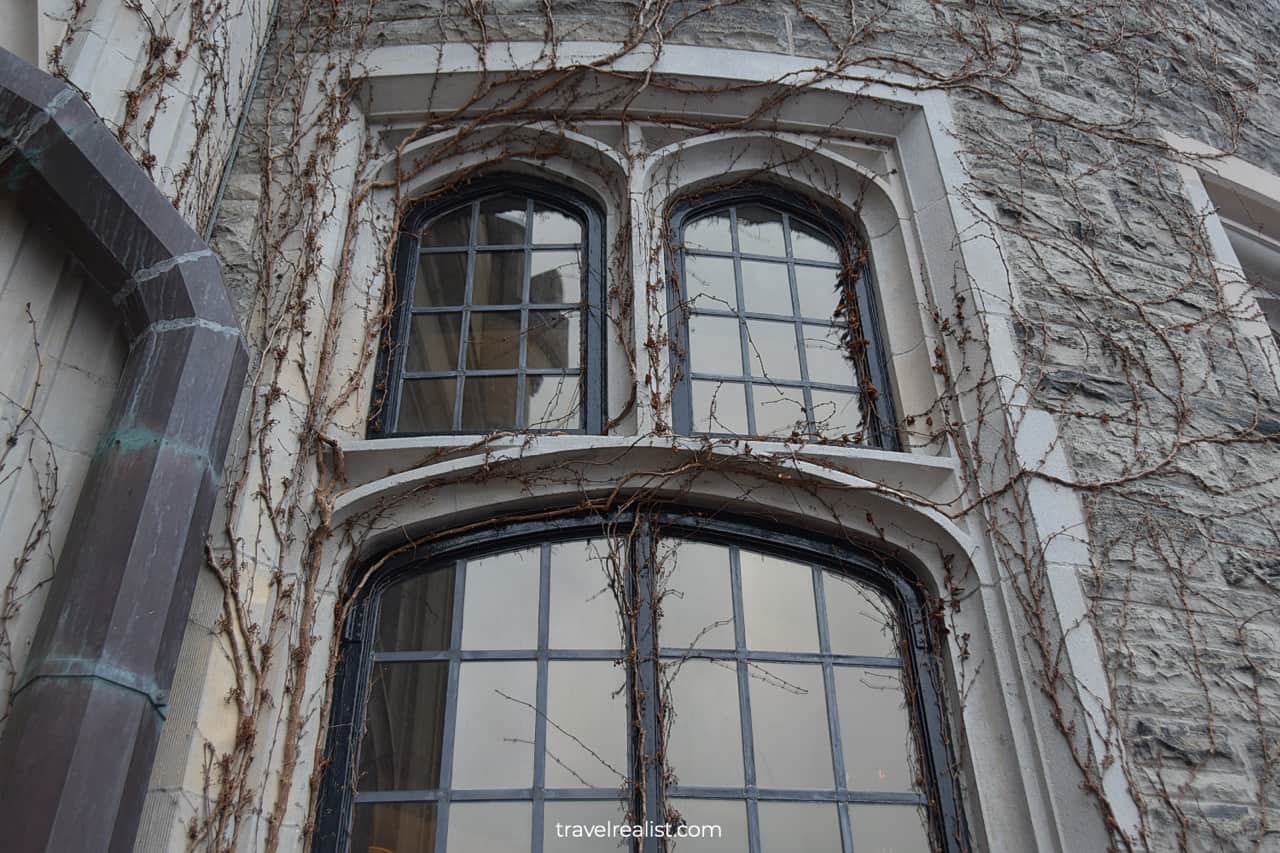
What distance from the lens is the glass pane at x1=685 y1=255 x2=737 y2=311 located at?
13.8ft

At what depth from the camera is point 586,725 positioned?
3.23 meters

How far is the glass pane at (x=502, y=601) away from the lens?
3.38 metres

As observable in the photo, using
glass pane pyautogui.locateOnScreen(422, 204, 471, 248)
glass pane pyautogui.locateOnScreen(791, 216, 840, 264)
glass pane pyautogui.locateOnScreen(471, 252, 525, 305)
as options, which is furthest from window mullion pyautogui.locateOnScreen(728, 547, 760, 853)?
glass pane pyautogui.locateOnScreen(422, 204, 471, 248)

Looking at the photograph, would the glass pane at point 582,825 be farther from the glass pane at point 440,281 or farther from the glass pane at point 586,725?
the glass pane at point 440,281

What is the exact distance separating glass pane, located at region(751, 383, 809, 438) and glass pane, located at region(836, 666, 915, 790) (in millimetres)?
886

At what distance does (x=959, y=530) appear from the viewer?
354cm

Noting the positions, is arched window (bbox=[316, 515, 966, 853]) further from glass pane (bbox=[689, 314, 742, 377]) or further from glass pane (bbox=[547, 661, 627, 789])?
glass pane (bbox=[689, 314, 742, 377])

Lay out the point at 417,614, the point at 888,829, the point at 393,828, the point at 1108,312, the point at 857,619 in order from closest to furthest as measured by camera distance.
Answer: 1. the point at 393,828
2. the point at 888,829
3. the point at 417,614
4. the point at 857,619
5. the point at 1108,312

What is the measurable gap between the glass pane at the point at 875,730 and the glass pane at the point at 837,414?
89 centimetres

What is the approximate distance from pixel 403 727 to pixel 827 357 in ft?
6.62

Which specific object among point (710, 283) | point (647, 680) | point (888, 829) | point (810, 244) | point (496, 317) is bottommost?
point (888, 829)

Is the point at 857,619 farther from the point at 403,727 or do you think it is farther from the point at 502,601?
the point at 403,727

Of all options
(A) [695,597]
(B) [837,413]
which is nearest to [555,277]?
(B) [837,413]

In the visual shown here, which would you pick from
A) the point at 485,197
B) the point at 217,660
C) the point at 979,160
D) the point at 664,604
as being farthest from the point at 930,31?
the point at 217,660
